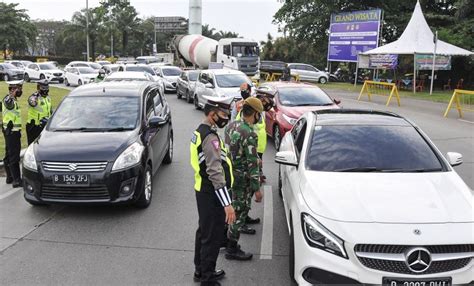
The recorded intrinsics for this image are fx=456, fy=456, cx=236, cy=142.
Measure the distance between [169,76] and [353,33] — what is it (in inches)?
613

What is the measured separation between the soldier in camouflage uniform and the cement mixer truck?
2797 cm

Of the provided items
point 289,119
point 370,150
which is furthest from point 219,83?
point 370,150

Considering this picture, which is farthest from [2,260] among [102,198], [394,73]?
[394,73]

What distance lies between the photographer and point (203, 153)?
3996 millimetres

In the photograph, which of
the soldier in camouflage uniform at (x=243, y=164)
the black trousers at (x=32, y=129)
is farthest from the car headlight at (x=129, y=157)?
the black trousers at (x=32, y=129)

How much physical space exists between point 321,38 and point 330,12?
3.36 m

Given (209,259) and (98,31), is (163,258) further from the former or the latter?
(98,31)

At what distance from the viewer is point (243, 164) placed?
198 inches

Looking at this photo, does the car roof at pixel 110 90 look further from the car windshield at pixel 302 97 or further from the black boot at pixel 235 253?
the car windshield at pixel 302 97

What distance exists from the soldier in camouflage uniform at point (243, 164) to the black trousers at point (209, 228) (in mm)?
773

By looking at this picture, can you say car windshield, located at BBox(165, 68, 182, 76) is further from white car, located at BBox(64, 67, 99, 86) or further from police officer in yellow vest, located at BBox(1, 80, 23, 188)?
police officer in yellow vest, located at BBox(1, 80, 23, 188)

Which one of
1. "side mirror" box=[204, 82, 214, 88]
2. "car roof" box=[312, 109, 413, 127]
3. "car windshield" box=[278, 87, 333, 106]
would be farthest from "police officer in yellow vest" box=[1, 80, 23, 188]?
"side mirror" box=[204, 82, 214, 88]

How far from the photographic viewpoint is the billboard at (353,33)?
107ft

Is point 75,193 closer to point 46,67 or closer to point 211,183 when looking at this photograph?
point 211,183
